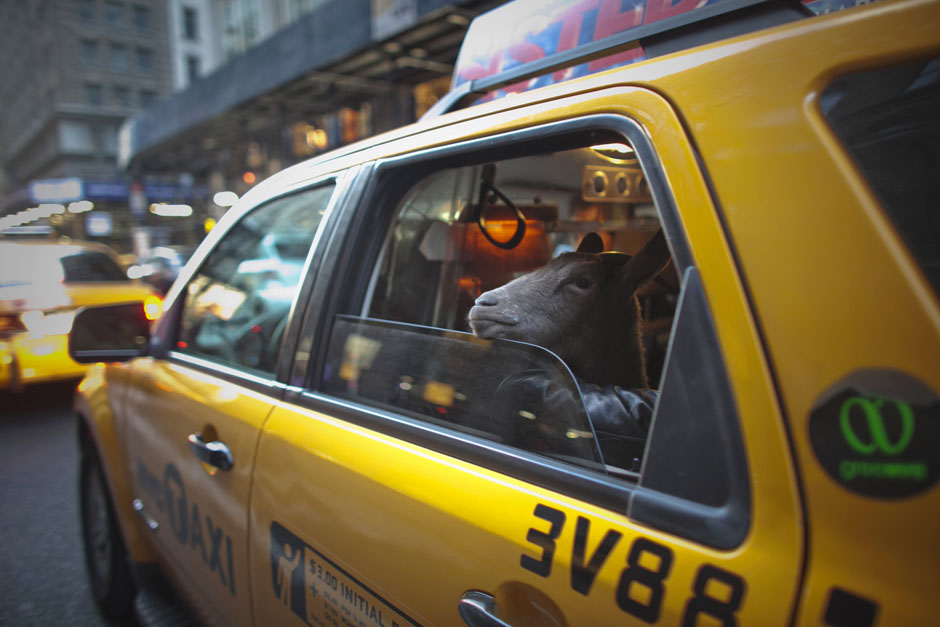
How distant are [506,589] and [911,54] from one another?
0.94m

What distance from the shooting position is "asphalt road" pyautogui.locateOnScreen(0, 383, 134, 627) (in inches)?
108

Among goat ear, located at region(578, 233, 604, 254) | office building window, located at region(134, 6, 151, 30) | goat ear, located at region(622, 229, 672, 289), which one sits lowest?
goat ear, located at region(622, 229, 672, 289)

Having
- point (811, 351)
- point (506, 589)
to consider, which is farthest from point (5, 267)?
point (811, 351)

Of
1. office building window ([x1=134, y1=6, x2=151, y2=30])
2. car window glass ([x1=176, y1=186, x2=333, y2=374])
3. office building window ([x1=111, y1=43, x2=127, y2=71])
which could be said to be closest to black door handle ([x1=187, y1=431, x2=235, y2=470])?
car window glass ([x1=176, y1=186, x2=333, y2=374])

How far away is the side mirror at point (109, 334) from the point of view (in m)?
A: 2.21

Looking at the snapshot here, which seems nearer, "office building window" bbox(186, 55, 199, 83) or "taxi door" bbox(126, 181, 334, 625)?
"taxi door" bbox(126, 181, 334, 625)

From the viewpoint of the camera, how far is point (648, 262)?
1.39 metres

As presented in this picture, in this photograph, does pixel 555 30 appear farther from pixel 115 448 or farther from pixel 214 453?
pixel 115 448

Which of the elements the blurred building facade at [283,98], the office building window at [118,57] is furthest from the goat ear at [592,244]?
the office building window at [118,57]

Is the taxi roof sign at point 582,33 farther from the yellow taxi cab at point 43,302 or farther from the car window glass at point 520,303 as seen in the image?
the yellow taxi cab at point 43,302

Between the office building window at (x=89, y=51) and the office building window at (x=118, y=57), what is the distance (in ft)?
3.97

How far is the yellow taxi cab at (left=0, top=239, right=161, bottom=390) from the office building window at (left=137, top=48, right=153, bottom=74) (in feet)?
169

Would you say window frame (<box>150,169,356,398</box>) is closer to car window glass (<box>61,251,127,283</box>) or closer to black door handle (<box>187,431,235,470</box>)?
black door handle (<box>187,431,235,470</box>)

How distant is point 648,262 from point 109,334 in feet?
7.27
